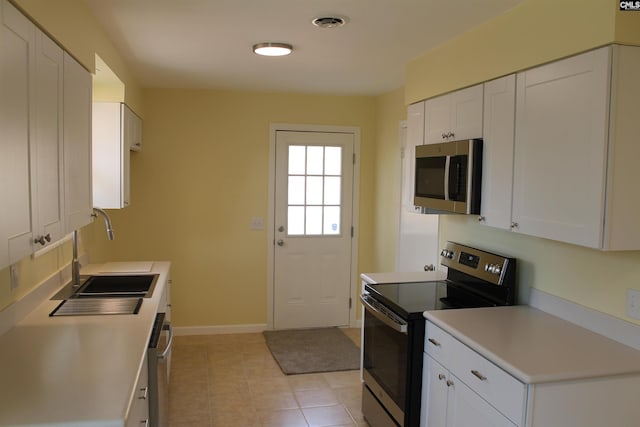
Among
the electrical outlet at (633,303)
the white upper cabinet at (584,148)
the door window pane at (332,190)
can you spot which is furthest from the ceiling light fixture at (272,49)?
the electrical outlet at (633,303)

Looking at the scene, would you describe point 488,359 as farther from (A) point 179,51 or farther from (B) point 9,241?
(A) point 179,51

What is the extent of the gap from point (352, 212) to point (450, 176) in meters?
2.49

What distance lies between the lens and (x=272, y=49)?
10.6ft

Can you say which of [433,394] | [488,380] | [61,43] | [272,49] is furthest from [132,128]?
[488,380]

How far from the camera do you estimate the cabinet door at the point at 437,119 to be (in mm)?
3076

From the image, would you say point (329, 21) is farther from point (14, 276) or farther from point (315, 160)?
point (315, 160)

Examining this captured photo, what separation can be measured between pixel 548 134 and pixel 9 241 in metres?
2.09

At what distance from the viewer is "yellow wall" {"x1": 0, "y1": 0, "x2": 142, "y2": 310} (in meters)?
1.85

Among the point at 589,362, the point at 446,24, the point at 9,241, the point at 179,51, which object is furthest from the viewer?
the point at 179,51

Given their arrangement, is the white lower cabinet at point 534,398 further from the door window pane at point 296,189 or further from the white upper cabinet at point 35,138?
the door window pane at point 296,189

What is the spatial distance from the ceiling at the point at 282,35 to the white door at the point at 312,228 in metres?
0.92

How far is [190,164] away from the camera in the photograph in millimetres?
4957

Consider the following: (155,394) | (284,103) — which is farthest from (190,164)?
(155,394)

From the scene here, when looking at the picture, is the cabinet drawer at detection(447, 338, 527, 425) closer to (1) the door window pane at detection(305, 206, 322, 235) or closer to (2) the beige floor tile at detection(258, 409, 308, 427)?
(2) the beige floor tile at detection(258, 409, 308, 427)
